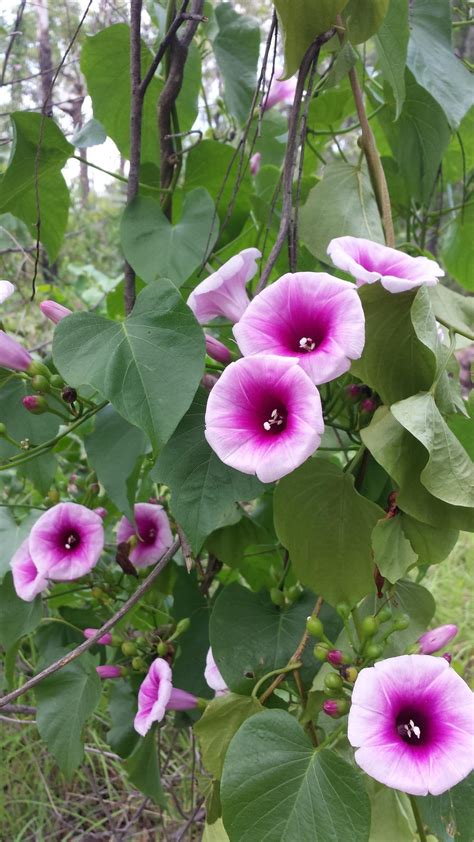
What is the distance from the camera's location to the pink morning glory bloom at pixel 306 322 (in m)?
0.62

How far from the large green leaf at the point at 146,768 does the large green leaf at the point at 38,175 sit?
79 cm

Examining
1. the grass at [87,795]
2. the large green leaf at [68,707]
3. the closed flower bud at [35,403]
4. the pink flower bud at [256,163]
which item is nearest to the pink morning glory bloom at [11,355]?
the closed flower bud at [35,403]

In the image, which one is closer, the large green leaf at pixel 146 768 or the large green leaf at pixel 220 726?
the large green leaf at pixel 220 726

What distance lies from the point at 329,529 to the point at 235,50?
0.80 metres

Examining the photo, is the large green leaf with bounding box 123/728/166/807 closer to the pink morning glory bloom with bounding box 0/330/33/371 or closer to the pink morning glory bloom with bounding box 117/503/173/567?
the pink morning glory bloom with bounding box 117/503/173/567

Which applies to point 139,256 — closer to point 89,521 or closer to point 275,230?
point 275,230

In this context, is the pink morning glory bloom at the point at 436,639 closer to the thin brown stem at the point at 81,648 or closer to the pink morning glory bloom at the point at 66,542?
the thin brown stem at the point at 81,648

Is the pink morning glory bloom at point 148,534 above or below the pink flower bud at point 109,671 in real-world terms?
above

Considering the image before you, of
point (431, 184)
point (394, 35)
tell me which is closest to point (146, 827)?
point (431, 184)

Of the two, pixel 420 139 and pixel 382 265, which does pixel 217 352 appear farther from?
pixel 420 139

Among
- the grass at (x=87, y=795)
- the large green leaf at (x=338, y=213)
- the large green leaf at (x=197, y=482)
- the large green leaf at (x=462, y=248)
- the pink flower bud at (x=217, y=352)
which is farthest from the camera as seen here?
the grass at (x=87, y=795)

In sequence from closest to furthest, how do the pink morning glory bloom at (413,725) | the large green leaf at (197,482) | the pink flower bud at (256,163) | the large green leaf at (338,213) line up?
1. the pink morning glory bloom at (413,725)
2. the large green leaf at (197,482)
3. the large green leaf at (338,213)
4. the pink flower bud at (256,163)

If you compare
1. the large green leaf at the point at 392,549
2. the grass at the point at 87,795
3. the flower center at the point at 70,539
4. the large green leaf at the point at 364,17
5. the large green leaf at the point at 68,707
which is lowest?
the grass at the point at 87,795

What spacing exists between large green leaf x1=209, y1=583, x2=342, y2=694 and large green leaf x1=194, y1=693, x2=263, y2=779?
73mm
